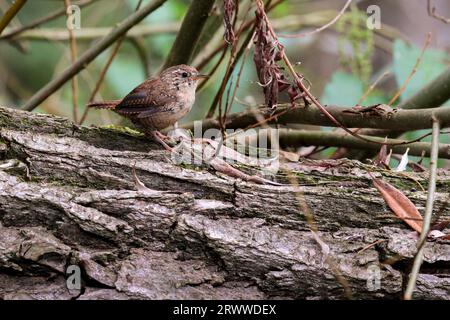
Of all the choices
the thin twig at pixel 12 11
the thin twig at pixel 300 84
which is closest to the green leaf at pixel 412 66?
the thin twig at pixel 300 84

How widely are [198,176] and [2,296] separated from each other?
1.09 metres

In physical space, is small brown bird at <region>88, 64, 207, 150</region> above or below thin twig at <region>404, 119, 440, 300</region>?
above

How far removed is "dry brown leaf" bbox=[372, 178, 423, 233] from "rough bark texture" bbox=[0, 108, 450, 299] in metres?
0.04

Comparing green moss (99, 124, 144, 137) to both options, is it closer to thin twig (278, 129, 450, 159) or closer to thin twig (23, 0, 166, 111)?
thin twig (23, 0, 166, 111)

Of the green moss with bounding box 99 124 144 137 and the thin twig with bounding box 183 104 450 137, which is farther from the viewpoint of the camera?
the green moss with bounding box 99 124 144 137

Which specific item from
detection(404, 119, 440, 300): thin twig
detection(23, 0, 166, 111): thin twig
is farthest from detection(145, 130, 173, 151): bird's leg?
detection(404, 119, 440, 300): thin twig

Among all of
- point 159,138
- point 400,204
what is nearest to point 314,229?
point 400,204

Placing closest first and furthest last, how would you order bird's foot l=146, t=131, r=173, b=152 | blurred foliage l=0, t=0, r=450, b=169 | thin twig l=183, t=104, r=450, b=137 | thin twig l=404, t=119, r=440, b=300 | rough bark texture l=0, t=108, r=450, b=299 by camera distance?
thin twig l=404, t=119, r=440, b=300 < rough bark texture l=0, t=108, r=450, b=299 < thin twig l=183, t=104, r=450, b=137 < bird's foot l=146, t=131, r=173, b=152 < blurred foliage l=0, t=0, r=450, b=169

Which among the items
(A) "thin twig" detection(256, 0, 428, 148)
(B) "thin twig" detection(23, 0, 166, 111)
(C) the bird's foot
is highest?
(B) "thin twig" detection(23, 0, 166, 111)

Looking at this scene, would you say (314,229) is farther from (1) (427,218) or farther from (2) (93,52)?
(2) (93,52)

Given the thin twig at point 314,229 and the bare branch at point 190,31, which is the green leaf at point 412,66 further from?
the thin twig at point 314,229

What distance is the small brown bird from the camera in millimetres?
4016

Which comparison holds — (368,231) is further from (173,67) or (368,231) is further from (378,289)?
(173,67)

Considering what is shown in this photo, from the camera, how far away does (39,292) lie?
9.71ft
